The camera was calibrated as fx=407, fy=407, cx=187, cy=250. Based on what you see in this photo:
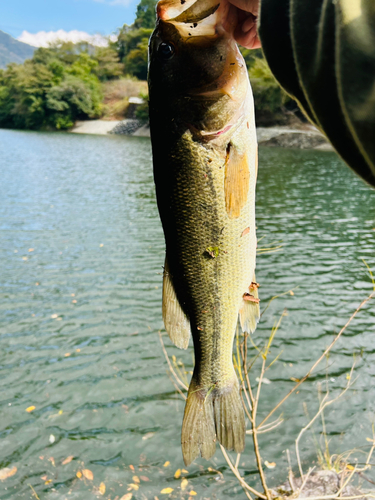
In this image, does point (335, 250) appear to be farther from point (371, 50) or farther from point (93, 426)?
point (371, 50)

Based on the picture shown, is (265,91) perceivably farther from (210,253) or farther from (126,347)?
(210,253)

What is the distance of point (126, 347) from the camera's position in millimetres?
6328

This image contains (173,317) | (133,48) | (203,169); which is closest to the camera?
(203,169)

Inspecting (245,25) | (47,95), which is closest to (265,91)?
(47,95)

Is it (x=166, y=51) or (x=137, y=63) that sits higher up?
(x=137, y=63)

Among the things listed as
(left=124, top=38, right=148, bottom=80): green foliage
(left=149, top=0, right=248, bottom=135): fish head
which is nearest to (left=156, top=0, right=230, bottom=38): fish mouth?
(left=149, top=0, right=248, bottom=135): fish head

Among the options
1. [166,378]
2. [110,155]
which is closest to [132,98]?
[110,155]

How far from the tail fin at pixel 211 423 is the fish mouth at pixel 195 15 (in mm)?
1681

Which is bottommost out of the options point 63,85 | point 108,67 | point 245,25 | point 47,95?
point 245,25

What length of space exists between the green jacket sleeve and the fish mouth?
25.6 inches

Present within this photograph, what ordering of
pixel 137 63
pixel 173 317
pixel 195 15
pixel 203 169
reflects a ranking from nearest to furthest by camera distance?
pixel 195 15
pixel 203 169
pixel 173 317
pixel 137 63

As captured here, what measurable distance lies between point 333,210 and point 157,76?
14.2 meters

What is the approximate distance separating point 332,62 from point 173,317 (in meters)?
1.49

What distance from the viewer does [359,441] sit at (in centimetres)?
465
